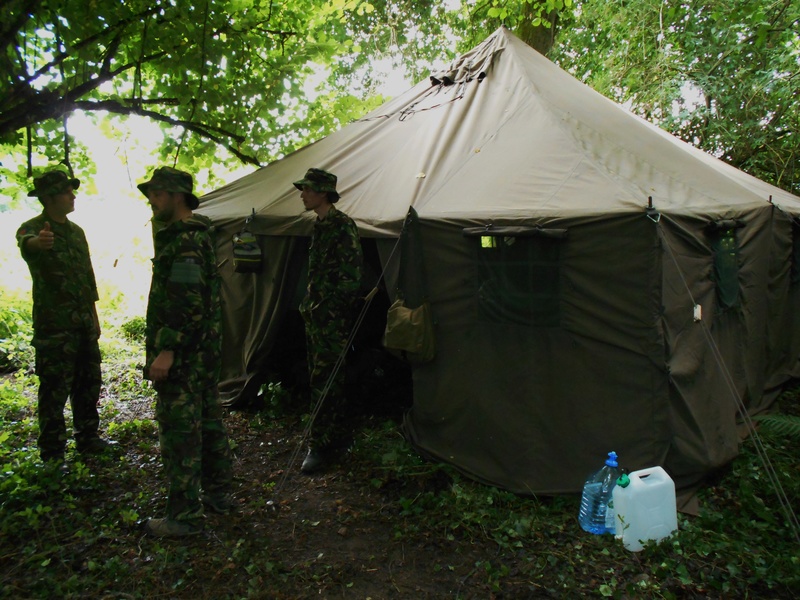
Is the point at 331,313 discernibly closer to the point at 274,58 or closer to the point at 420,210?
the point at 420,210

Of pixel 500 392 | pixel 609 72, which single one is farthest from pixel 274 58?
pixel 609 72

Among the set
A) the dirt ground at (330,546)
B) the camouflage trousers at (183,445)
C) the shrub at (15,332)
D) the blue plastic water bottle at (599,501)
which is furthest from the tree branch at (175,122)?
the blue plastic water bottle at (599,501)

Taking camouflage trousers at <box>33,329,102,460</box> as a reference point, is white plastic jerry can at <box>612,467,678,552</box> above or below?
below

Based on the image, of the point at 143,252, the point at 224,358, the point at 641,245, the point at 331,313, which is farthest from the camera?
the point at 143,252

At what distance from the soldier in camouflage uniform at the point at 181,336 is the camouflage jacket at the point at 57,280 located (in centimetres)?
121

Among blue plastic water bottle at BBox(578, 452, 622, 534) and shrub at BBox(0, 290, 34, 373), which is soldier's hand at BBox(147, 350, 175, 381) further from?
shrub at BBox(0, 290, 34, 373)

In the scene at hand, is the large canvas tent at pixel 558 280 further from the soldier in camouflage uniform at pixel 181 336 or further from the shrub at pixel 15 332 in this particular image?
the shrub at pixel 15 332

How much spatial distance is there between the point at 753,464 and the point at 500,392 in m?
1.82

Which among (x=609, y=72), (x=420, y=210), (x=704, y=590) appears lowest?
(x=704, y=590)

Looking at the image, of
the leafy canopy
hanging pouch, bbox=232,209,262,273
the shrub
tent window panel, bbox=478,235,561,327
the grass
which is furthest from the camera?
the leafy canopy

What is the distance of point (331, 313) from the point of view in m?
4.16

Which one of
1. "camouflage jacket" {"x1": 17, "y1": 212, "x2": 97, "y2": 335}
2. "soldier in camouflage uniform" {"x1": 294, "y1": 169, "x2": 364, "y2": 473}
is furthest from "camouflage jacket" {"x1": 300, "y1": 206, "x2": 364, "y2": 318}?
"camouflage jacket" {"x1": 17, "y1": 212, "x2": 97, "y2": 335}

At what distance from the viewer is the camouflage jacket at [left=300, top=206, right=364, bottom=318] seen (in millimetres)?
4113

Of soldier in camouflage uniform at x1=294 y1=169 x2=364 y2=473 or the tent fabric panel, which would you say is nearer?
the tent fabric panel
